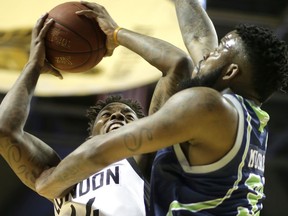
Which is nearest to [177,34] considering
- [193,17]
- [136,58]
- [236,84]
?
[136,58]

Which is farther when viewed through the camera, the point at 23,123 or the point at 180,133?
the point at 23,123

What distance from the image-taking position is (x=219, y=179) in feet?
8.28

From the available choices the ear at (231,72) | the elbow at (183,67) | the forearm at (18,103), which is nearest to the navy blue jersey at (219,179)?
the ear at (231,72)

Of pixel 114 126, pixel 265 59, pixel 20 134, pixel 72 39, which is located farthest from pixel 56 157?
pixel 265 59

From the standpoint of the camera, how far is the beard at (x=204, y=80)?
2626 millimetres

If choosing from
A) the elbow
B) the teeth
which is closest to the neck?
the elbow

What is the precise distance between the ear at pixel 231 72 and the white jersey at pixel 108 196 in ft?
2.63

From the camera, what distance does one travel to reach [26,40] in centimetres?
477

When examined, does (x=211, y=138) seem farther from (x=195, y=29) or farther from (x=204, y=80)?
(x=195, y=29)

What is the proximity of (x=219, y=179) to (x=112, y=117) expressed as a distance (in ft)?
3.47

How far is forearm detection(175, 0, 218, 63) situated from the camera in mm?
3139

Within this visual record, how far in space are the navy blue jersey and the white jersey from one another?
1.49ft

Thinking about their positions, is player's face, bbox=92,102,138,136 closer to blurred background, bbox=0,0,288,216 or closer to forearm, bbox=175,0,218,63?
forearm, bbox=175,0,218,63

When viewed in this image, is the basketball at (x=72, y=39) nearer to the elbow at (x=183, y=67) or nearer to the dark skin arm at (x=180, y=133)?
the elbow at (x=183, y=67)
